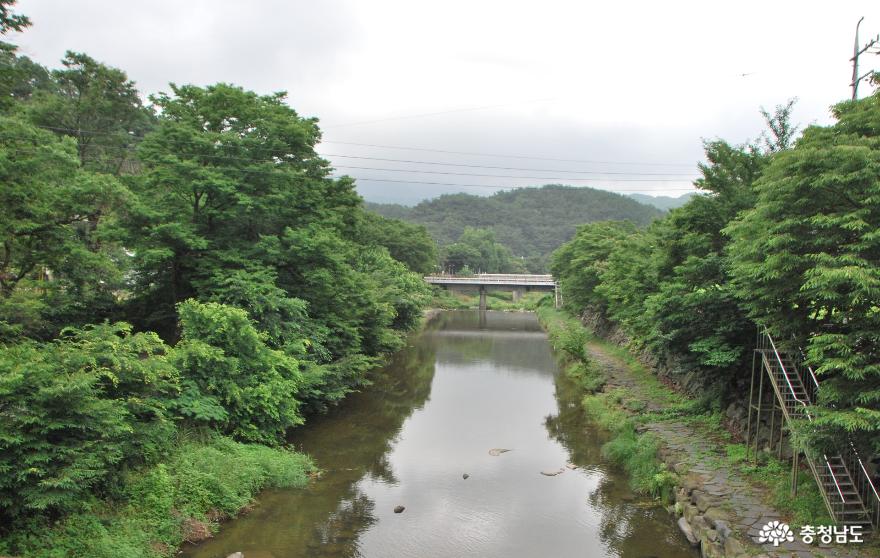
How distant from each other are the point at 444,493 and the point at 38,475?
28.5 ft

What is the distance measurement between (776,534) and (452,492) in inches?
283

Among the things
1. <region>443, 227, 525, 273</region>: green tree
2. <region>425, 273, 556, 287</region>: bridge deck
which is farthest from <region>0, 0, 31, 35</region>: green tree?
<region>443, 227, 525, 273</region>: green tree

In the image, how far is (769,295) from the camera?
10430 millimetres

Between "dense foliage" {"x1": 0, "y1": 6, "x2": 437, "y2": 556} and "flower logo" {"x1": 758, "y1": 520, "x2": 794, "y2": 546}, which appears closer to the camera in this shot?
"dense foliage" {"x1": 0, "y1": 6, "x2": 437, "y2": 556}

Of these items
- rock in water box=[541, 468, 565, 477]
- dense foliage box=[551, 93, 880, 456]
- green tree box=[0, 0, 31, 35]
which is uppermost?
green tree box=[0, 0, 31, 35]

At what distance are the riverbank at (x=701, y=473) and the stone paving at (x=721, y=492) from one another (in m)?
0.02

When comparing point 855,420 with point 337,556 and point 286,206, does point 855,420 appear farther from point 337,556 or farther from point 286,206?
point 286,206

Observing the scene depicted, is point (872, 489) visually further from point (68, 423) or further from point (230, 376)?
point (230, 376)

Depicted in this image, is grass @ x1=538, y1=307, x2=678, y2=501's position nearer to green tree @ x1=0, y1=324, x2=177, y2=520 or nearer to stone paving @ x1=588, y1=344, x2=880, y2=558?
stone paving @ x1=588, y1=344, x2=880, y2=558

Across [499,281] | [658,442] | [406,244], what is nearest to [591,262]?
[658,442]

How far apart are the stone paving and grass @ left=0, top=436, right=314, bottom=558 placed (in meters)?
9.22

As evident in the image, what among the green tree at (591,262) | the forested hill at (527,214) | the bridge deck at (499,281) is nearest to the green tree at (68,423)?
the green tree at (591,262)

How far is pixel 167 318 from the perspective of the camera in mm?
19422

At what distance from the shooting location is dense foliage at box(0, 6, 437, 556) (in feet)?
29.9
